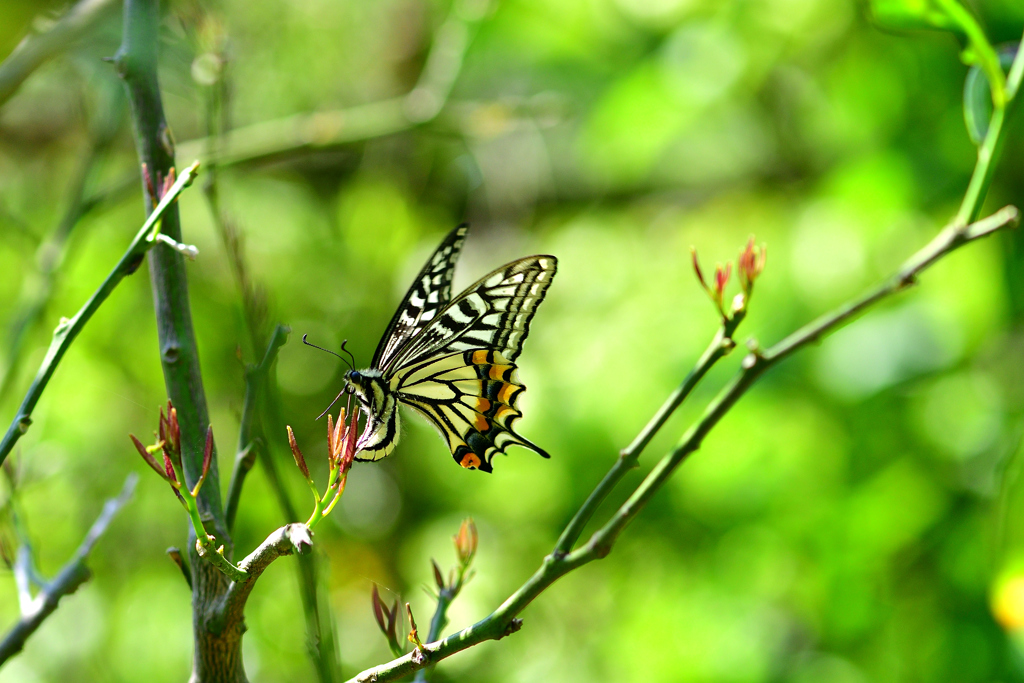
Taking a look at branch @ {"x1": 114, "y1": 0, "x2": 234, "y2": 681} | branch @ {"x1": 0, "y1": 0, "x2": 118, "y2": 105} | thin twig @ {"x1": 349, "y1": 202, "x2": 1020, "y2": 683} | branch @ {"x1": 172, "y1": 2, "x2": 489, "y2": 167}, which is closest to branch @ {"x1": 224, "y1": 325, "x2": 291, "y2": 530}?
branch @ {"x1": 114, "y1": 0, "x2": 234, "y2": 681}

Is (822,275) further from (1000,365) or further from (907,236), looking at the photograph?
(1000,365)

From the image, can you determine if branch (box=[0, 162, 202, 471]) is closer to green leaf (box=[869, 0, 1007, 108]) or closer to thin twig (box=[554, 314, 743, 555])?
thin twig (box=[554, 314, 743, 555])

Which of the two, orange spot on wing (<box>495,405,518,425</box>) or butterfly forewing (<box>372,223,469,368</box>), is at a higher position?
butterfly forewing (<box>372,223,469,368</box>)

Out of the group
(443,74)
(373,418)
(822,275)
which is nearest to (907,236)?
(822,275)

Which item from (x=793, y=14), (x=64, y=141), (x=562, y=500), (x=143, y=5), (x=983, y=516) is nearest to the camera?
(x=143, y=5)

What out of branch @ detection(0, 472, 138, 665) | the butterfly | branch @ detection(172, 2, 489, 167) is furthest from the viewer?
branch @ detection(172, 2, 489, 167)

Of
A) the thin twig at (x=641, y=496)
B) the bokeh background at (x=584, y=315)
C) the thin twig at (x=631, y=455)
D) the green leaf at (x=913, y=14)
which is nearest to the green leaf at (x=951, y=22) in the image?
the green leaf at (x=913, y=14)
